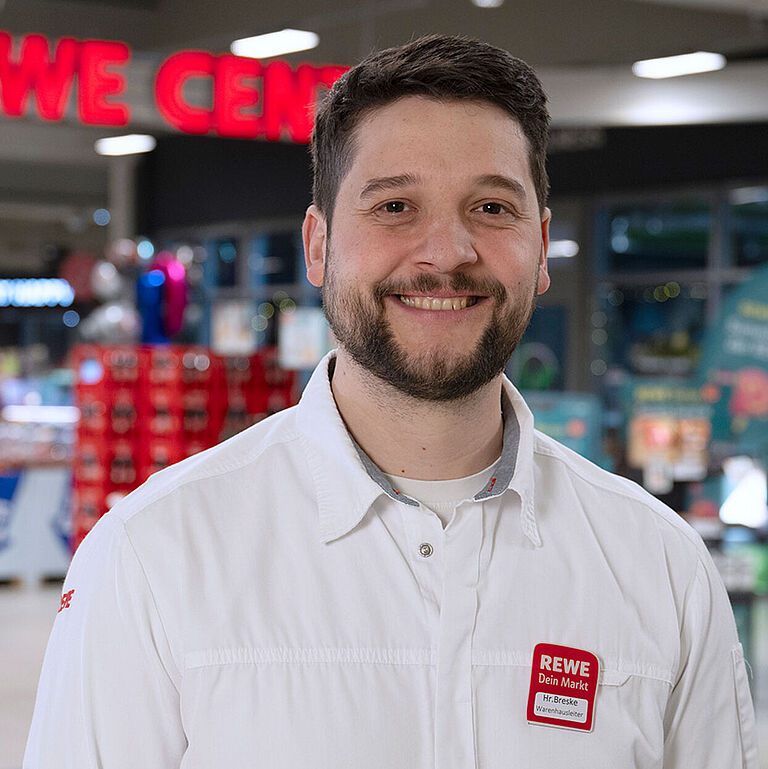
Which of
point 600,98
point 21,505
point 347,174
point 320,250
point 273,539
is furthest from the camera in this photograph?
point 600,98

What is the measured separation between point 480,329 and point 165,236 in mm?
14017

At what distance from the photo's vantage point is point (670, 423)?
23.8ft

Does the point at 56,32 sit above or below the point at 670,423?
above

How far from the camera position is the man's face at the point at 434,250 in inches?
58.1

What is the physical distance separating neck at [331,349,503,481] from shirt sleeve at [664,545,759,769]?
33 centimetres

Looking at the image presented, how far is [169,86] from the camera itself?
838 cm

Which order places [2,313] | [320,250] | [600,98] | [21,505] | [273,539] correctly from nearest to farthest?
[273,539]
[320,250]
[21,505]
[600,98]
[2,313]

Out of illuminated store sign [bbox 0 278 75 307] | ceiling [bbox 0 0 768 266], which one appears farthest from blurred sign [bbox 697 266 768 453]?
illuminated store sign [bbox 0 278 75 307]

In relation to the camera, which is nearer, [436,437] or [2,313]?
[436,437]

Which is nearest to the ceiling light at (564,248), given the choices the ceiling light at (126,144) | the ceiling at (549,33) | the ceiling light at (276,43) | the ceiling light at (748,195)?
the ceiling at (549,33)

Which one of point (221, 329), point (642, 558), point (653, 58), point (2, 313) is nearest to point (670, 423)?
point (653, 58)

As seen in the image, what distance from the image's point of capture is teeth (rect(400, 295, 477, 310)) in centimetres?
147

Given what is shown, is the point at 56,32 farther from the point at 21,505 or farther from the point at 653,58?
the point at 653,58

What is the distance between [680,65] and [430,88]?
9350 mm
